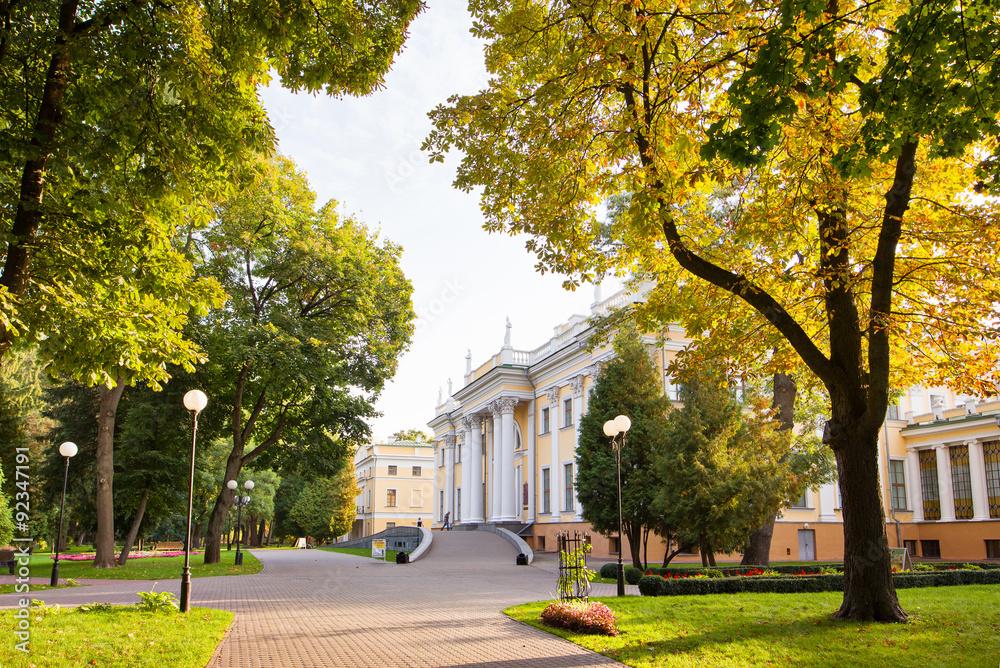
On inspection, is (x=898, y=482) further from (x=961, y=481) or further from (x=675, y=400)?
(x=675, y=400)

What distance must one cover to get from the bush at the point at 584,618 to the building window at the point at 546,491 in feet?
84.6

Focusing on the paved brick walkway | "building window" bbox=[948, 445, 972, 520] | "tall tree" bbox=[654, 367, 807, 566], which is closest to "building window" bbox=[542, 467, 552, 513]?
the paved brick walkway

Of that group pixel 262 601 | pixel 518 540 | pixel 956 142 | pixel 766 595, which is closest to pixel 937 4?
pixel 956 142

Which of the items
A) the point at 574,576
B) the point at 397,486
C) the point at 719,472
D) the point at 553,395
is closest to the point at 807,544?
the point at 553,395

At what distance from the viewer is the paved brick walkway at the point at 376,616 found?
8164 millimetres

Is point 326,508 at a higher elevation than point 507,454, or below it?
below

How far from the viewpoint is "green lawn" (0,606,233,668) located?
7.34m

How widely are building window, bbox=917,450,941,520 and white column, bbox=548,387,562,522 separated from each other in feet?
60.1

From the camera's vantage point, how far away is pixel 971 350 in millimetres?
11742

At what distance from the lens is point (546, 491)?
36.6 m

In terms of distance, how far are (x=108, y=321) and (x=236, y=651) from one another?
444cm

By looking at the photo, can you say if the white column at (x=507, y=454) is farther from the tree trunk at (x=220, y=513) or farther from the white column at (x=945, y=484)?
the white column at (x=945, y=484)

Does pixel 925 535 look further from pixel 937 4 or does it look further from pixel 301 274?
pixel 937 4

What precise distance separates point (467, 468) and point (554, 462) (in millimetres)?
11655
